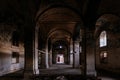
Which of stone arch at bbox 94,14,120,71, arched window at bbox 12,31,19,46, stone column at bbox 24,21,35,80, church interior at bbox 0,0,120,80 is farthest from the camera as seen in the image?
arched window at bbox 12,31,19,46

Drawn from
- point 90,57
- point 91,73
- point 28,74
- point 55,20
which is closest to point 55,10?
point 55,20

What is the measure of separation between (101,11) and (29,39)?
522 cm

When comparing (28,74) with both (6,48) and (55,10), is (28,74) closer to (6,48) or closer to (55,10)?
(6,48)

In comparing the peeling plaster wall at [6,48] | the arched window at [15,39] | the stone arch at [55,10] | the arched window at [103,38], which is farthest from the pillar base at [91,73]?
the arched window at [15,39]

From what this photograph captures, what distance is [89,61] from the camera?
1271cm

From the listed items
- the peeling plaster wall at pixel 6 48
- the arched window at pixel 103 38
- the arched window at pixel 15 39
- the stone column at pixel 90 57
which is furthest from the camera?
the arched window at pixel 103 38

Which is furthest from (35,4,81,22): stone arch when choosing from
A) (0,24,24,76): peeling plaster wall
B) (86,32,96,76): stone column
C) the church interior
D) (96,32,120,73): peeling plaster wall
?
(96,32,120,73): peeling plaster wall

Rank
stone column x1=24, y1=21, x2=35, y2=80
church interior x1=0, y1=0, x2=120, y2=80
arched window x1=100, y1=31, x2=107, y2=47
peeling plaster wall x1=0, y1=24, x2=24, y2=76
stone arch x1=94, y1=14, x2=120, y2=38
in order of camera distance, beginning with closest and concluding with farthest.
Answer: church interior x1=0, y1=0, x2=120, y2=80 → stone column x1=24, y1=21, x2=35, y2=80 → peeling plaster wall x1=0, y1=24, x2=24, y2=76 → stone arch x1=94, y1=14, x2=120, y2=38 → arched window x1=100, y1=31, x2=107, y2=47

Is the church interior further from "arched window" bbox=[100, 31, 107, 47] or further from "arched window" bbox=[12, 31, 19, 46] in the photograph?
"arched window" bbox=[100, 31, 107, 47]

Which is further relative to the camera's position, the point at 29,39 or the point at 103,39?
the point at 103,39

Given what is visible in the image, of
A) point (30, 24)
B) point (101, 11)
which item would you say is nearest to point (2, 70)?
point (30, 24)

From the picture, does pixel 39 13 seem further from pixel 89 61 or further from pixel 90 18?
pixel 89 61

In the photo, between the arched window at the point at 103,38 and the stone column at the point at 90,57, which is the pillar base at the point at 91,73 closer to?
the stone column at the point at 90,57

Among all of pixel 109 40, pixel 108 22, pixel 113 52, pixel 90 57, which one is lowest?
pixel 90 57
